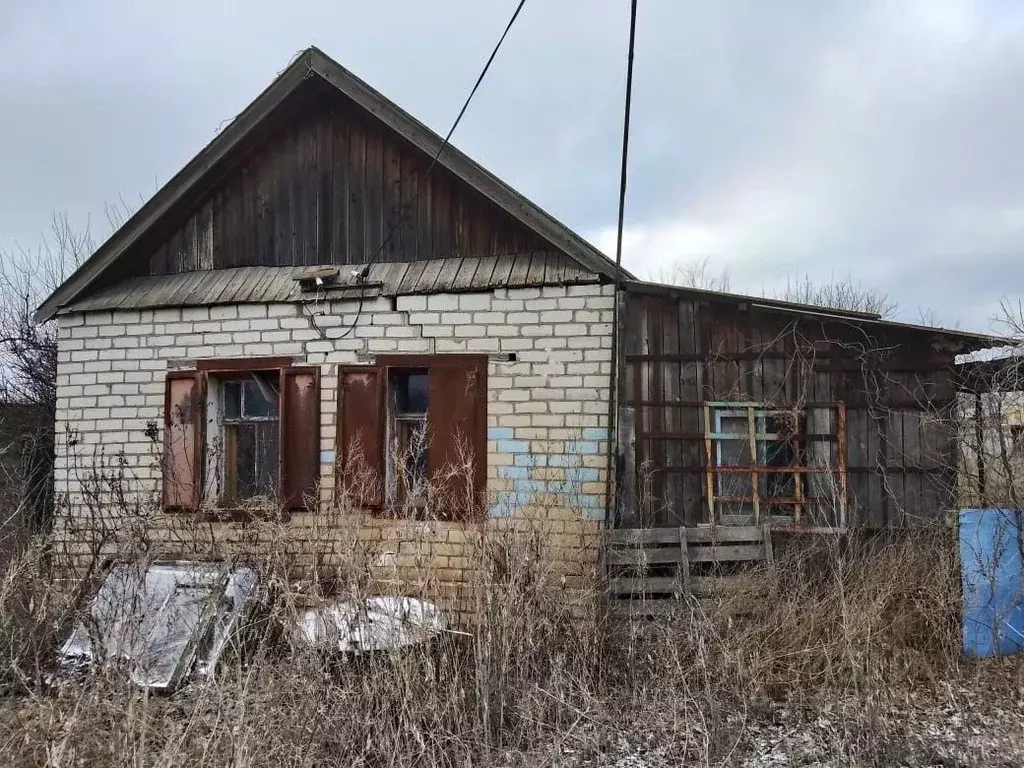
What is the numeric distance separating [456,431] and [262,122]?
3.64 metres

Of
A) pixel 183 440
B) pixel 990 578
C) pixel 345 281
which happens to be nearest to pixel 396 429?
pixel 345 281

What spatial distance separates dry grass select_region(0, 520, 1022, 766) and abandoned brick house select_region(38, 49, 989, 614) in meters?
1.19

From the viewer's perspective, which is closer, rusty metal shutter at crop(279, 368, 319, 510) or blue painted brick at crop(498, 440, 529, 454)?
blue painted brick at crop(498, 440, 529, 454)

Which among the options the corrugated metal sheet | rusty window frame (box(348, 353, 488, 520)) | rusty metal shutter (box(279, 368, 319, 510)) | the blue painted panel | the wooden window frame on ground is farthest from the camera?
rusty metal shutter (box(279, 368, 319, 510))

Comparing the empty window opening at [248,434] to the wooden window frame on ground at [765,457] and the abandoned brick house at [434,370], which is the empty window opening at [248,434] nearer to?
the abandoned brick house at [434,370]

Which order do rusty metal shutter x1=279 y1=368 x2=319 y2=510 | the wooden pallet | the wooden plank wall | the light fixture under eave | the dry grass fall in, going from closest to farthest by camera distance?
the dry grass
the wooden pallet
the wooden plank wall
rusty metal shutter x1=279 y1=368 x2=319 y2=510
the light fixture under eave

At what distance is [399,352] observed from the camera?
6.90 meters

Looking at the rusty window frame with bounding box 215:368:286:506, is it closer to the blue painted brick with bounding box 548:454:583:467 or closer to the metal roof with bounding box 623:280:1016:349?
the blue painted brick with bounding box 548:454:583:467

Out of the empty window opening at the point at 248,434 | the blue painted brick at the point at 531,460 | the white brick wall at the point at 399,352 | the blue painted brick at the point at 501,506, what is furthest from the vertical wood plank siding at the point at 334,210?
the blue painted brick at the point at 501,506

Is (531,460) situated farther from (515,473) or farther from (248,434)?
(248,434)

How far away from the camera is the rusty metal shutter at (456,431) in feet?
21.6

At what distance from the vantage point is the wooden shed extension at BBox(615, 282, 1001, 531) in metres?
6.38

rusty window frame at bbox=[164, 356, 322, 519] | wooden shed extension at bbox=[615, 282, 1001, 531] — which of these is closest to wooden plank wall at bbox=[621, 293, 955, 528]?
wooden shed extension at bbox=[615, 282, 1001, 531]

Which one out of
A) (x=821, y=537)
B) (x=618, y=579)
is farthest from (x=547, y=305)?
(x=821, y=537)
